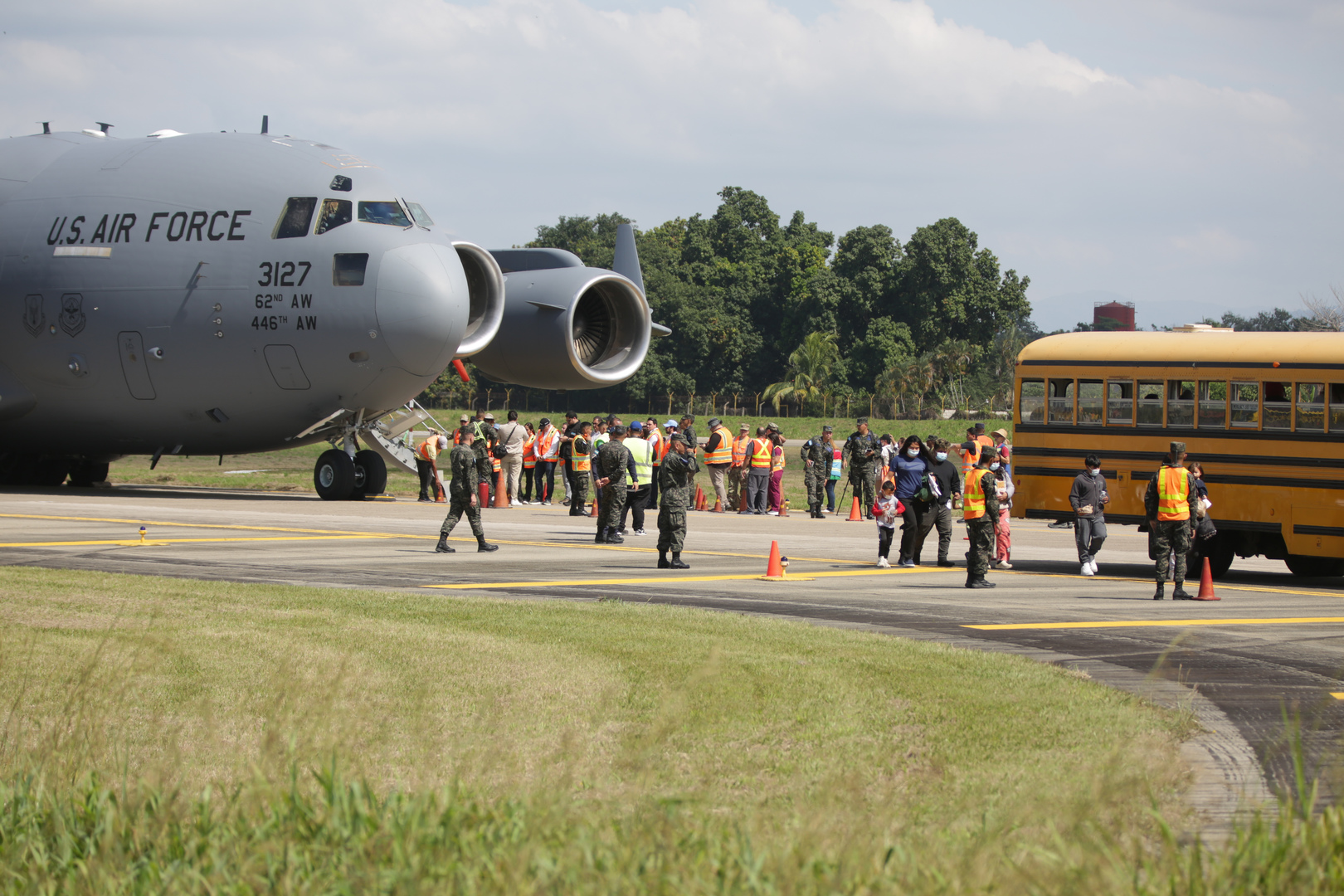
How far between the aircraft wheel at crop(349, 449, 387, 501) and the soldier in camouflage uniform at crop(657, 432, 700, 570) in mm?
12835

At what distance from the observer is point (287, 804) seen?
16.4 feet

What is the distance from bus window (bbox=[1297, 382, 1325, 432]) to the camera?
18.1m

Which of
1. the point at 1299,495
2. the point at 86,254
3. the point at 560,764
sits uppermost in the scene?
the point at 86,254

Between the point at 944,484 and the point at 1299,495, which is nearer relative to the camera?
the point at 1299,495

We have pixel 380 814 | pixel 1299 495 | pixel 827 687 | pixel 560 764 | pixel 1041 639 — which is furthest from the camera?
pixel 1299 495

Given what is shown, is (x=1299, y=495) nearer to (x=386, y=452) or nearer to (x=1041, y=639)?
(x=1041, y=639)

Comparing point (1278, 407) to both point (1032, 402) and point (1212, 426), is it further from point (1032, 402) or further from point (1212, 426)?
point (1032, 402)

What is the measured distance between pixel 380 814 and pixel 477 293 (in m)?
27.2

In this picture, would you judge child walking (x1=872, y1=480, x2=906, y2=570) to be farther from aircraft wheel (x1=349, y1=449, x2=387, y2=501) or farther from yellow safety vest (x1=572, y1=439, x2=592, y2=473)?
aircraft wheel (x1=349, y1=449, x2=387, y2=501)

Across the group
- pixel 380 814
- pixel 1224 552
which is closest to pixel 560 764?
pixel 380 814

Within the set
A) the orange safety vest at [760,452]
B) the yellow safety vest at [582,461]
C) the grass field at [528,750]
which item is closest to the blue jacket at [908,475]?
the grass field at [528,750]

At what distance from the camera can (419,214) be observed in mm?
27453

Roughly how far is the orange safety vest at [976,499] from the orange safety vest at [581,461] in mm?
12212

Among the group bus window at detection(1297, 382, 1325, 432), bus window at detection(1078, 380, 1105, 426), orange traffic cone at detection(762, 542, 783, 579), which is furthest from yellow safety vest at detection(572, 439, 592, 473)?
bus window at detection(1297, 382, 1325, 432)
